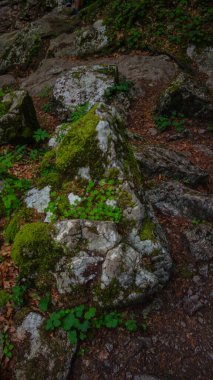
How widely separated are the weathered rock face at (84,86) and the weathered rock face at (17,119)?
1.76m

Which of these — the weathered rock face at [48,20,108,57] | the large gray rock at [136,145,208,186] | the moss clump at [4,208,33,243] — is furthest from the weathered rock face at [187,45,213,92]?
the moss clump at [4,208,33,243]

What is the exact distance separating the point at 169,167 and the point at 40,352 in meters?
4.03

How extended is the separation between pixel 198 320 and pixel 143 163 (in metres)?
3.08

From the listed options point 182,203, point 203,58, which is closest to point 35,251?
point 182,203

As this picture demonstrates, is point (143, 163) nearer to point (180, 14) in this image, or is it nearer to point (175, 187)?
point (175, 187)

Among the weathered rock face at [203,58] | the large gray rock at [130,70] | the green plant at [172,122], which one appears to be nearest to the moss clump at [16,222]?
the green plant at [172,122]

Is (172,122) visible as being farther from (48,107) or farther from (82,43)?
(82,43)

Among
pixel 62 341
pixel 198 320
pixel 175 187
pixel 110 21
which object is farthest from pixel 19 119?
pixel 110 21

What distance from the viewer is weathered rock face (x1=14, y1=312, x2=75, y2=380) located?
3156mm

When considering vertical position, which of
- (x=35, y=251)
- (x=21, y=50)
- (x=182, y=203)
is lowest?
(x=182, y=203)

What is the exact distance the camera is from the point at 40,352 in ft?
10.7

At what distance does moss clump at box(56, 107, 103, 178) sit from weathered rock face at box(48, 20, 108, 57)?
7.69m

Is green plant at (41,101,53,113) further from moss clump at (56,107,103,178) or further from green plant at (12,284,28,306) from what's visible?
green plant at (12,284,28,306)

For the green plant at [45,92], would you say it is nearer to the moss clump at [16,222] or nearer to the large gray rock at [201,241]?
the moss clump at [16,222]
